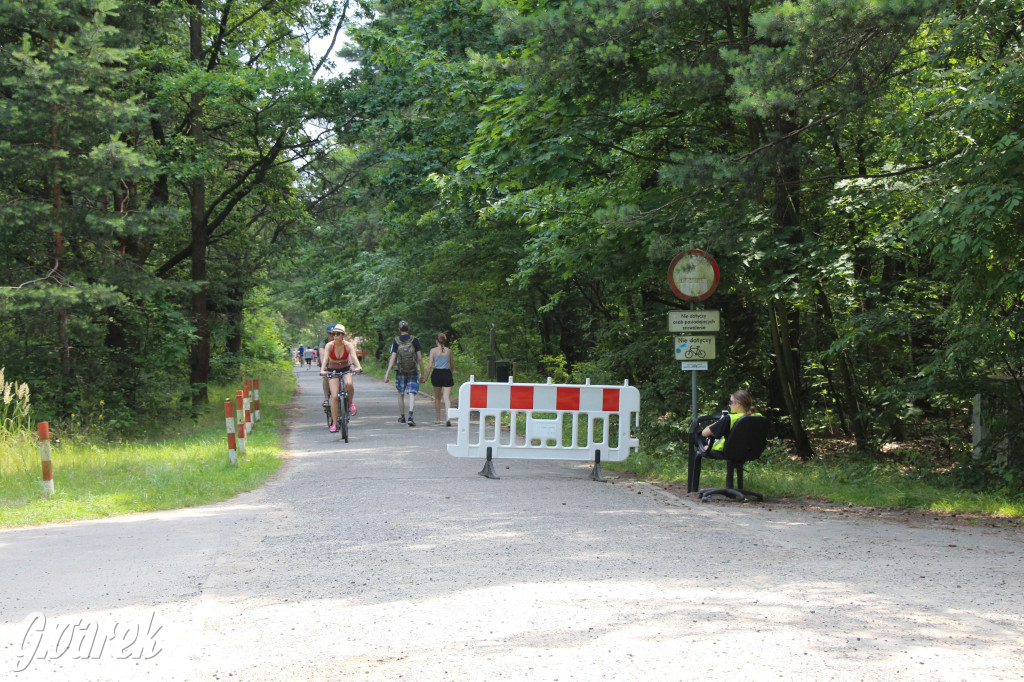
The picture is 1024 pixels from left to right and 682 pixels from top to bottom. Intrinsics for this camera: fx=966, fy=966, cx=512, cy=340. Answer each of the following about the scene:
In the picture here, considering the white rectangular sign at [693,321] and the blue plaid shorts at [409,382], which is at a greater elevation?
the white rectangular sign at [693,321]

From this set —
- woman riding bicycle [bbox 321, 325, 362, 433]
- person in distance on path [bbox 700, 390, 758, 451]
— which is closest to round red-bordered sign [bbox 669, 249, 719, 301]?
person in distance on path [bbox 700, 390, 758, 451]

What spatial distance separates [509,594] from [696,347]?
6.71 meters

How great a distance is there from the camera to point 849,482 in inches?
453

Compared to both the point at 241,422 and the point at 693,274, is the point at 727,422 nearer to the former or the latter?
A: the point at 693,274

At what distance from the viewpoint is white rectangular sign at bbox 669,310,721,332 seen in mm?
11883

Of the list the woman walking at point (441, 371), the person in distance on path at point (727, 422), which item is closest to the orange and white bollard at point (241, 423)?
the woman walking at point (441, 371)

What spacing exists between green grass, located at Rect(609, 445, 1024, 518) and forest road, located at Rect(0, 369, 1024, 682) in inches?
47.7

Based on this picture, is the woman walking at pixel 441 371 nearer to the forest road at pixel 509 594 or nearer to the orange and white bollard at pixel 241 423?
the orange and white bollard at pixel 241 423

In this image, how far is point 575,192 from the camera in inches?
564

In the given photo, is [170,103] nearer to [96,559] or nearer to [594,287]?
[594,287]

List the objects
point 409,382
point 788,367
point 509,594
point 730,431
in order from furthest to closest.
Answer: point 409,382, point 788,367, point 730,431, point 509,594

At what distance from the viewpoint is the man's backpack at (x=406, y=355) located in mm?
19594
